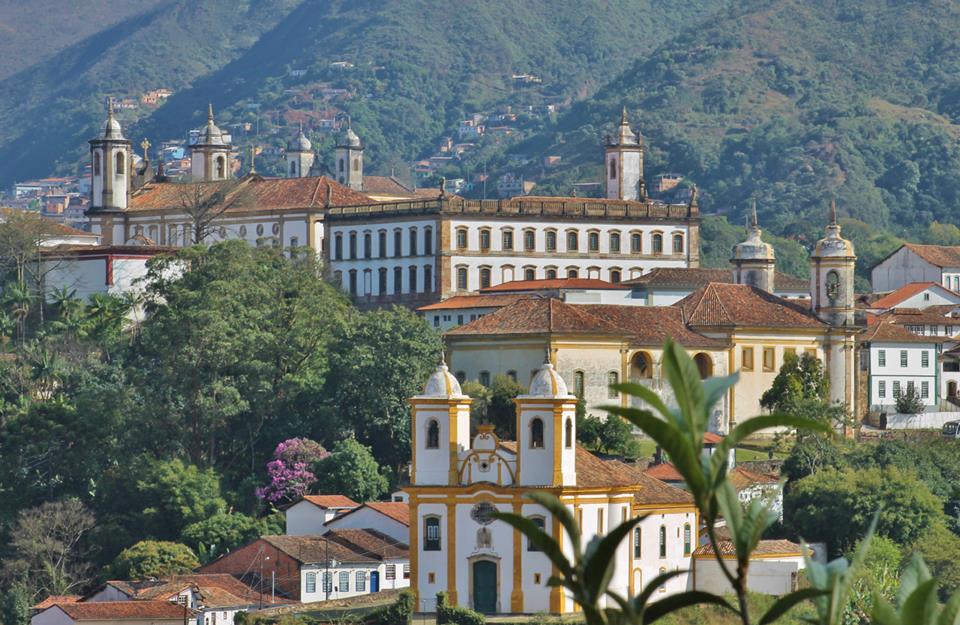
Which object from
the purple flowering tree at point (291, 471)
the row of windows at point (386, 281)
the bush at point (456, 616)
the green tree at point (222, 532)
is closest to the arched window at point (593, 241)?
the row of windows at point (386, 281)

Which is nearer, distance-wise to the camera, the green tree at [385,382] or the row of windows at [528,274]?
the green tree at [385,382]

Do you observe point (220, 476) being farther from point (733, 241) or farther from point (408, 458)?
point (733, 241)

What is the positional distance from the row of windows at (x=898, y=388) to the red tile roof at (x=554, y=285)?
35.4 ft

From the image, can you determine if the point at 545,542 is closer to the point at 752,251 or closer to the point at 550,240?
the point at 752,251

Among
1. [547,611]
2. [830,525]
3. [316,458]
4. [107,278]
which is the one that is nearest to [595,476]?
[547,611]

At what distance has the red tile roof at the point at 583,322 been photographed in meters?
82.4

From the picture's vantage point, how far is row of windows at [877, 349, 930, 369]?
9288 cm

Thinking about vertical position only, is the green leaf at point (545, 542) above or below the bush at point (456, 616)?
above

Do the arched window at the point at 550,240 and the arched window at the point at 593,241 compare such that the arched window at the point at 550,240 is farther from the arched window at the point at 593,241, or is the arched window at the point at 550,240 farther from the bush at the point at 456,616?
the bush at the point at 456,616

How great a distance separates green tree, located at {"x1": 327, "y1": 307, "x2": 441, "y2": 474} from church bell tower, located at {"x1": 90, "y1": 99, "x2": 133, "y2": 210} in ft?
130

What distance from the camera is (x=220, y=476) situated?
3268 inches

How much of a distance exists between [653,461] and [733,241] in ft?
290

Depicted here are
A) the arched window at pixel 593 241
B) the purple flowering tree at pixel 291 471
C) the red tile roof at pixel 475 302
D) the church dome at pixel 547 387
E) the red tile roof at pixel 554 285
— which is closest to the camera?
the church dome at pixel 547 387

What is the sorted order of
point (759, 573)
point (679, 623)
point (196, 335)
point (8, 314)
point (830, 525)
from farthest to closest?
point (8, 314) → point (196, 335) → point (830, 525) → point (759, 573) → point (679, 623)
